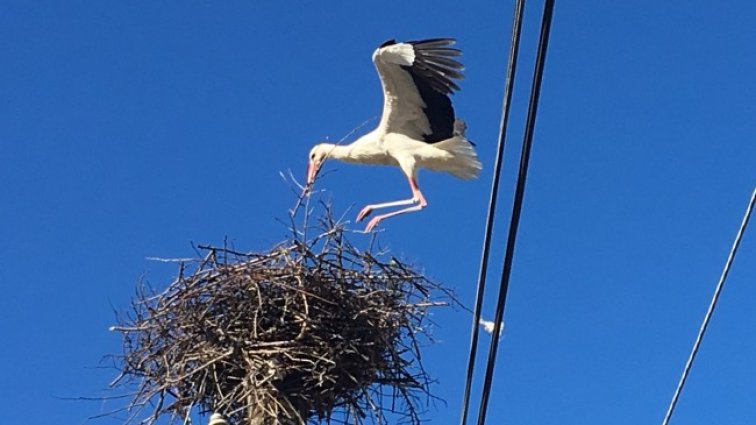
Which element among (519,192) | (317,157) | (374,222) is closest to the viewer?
(519,192)

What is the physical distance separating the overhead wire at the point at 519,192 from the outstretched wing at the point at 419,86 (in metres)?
4.18

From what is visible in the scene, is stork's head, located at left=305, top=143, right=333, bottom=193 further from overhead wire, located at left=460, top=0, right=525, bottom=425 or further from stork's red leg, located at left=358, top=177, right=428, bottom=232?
overhead wire, located at left=460, top=0, right=525, bottom=425

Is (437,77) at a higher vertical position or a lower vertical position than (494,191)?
higher

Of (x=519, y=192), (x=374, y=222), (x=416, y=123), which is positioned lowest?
(x=519, y=192)

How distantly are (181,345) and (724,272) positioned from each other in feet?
9.64

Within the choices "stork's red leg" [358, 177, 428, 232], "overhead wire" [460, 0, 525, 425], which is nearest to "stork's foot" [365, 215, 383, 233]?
"stork's red leg" [358, 177, 428, 232]

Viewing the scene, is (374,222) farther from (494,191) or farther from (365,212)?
(494,191)

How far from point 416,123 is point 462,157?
0.42m

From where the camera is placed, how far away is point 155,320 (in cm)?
666

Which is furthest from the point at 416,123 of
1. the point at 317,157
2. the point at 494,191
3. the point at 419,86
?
the point at 494,191

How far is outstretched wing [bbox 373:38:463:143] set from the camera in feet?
29.1

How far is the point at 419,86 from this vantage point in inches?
356

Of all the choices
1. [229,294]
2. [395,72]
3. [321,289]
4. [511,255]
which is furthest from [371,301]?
[395,72]

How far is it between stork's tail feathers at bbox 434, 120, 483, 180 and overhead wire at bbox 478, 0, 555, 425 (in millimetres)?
4251
